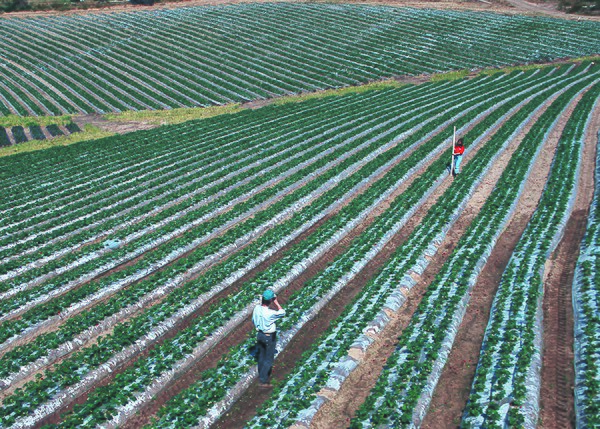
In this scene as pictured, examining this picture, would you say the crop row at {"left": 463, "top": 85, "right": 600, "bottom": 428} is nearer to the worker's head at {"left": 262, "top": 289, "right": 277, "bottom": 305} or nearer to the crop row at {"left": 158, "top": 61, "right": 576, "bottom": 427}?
the crop row at {"left": 158, "top": 61, "right": 576, "bottom": 427}

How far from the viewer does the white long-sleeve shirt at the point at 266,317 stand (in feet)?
29.9

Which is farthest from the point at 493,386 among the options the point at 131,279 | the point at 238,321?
the point at 131,279

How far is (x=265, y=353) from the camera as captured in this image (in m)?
9.66

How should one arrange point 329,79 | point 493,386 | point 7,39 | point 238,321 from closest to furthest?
point 493,386
point 238,321
point 329,79
point 7,39

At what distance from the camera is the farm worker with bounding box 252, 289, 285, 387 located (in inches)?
359

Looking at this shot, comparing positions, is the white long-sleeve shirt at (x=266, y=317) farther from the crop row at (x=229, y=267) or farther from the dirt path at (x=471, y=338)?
the dirt path at (x=471, y=338)

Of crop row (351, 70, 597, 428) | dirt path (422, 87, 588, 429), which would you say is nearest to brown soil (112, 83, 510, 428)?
crop row (351, 70, 597, 428)

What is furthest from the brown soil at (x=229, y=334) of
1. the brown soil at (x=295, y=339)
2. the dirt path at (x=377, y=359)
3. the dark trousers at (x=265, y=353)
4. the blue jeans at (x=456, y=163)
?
the blue jeans at (x=456, y=163)

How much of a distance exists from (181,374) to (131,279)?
495 centimetres

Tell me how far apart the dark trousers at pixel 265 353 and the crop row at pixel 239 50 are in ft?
128

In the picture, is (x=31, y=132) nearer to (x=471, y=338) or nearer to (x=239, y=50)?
(x=239, y=50)

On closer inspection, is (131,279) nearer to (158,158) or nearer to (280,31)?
(158,158)

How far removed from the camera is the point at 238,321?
1208cm

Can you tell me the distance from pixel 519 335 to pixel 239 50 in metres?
57.7
